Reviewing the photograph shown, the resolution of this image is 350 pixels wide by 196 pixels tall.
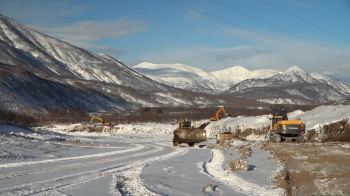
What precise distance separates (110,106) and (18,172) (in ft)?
468

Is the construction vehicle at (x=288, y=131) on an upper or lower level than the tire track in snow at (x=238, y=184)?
upper

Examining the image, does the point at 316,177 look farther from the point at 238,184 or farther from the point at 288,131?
the point at 288,131

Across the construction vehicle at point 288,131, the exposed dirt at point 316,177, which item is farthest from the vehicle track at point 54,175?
the construction vehicle at point 288,131

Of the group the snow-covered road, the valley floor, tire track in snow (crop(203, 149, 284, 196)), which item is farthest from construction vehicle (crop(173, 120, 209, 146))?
tire track in snow (crop(203, 149, 284, 196))

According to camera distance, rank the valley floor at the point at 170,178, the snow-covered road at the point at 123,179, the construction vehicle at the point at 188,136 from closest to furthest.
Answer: the snow-covered road at the point at 123,179, the valley floor at the point at 170,178, the construction vehicle at the point at 188,136

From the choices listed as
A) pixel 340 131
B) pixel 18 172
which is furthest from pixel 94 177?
pixel 340 131

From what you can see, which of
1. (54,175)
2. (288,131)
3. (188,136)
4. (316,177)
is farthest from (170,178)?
(288,131)

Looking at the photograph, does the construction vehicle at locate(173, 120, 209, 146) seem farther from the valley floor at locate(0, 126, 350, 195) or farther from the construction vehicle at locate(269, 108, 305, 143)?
the valley floor at locate(0, 126, 350, 195)

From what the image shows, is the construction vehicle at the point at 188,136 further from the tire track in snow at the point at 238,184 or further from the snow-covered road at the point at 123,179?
the tire track in snow at the point at 238,184

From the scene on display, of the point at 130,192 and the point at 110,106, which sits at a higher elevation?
the point at 110,106

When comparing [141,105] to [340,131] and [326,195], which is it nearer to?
[340,131]

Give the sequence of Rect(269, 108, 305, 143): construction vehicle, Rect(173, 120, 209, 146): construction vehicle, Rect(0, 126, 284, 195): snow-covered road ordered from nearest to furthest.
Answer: Rect(0, 126, 284, 195): snow-covered road
Rect(269, 108, 305, 143): construction vehicle
Rect(173, 120, 209, 146): construction vehicle

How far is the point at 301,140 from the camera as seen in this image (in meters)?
34.9

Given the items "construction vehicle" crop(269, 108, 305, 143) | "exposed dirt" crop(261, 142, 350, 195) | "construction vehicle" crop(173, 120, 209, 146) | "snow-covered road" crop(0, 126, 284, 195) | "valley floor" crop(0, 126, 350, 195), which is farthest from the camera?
"construction vehicle" crop(173, 120, 209, 146)
